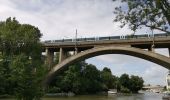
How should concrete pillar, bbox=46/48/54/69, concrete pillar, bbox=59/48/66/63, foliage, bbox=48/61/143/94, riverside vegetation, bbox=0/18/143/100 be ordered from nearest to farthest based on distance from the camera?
riverside vegetation, bbox=0/18/143/100 → concrete pillar, bbox=59/48/66/63 → concrete pillar, bbox=46/48/54/69 → foliage, bbox=48/61/143/94

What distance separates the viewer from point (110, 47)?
51.5 meters

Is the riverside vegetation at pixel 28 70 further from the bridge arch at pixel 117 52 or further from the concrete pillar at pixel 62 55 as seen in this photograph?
the bridge arch at pixel 117 52

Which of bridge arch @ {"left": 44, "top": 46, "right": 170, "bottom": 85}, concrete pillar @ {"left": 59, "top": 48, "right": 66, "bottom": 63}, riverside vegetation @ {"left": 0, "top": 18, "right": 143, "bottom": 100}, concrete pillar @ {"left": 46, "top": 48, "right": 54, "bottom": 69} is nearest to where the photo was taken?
riverside vegetation @ {"left": 0, "top": 18, "right": 143, "bottom": 100}

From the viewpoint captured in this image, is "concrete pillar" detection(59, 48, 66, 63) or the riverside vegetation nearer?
the riverside vegetation

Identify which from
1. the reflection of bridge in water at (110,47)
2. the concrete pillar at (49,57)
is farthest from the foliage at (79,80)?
the reflection of bridge in water at (110,47)

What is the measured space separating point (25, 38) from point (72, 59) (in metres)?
9.68

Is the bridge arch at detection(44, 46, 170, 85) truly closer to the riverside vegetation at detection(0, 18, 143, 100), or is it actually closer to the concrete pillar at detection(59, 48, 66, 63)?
the concrete pillar at detection(59, 48, 66, 63)

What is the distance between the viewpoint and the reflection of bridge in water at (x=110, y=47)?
47969 millimetres

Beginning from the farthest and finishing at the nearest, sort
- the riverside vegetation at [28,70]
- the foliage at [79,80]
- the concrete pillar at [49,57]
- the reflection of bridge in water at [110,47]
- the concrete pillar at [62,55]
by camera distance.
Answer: the foliage at [79,80]
the concrete pillar at [49,57]
the concrete pillar at [62,55]
the reflection of bridge in water at [110,47]
the riverside vegetation at [28,70]

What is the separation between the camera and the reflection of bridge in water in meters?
48.0

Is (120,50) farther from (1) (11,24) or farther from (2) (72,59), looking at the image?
(1) (11,24)

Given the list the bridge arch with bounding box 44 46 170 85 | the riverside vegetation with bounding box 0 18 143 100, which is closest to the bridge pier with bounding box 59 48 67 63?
the bridge arch with bounding box 44 46 170 85

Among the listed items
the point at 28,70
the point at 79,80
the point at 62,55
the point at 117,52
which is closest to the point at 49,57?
the point at 62,55

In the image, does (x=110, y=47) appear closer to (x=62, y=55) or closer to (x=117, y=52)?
(x=117, y=52)
